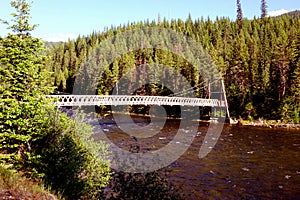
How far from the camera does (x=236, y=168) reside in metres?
17.4

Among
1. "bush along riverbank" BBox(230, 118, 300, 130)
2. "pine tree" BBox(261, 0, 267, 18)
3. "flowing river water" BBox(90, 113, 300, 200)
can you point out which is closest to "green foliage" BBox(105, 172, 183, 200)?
"flowing river water" BBox(90, 113, 300, 200)

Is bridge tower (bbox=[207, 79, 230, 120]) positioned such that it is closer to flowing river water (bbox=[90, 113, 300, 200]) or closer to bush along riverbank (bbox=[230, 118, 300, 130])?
bush along riverbank (bbox=[230, 118, 300, 130])

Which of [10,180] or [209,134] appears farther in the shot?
[209,134]

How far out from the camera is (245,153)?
21.4 meters

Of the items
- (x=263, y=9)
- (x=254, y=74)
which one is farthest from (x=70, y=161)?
(x=263, y=9)

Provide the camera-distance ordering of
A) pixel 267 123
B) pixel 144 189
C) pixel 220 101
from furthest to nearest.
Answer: pixel 220 101
pixel 267 123
pixel 144 189

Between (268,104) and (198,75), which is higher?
(198,75)

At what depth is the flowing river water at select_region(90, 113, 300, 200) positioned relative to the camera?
43.7ft

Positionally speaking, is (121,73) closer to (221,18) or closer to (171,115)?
(171,115)

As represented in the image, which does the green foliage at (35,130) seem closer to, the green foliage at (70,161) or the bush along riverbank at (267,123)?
the green foliage at (70,161)

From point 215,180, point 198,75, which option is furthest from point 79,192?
point 198,75

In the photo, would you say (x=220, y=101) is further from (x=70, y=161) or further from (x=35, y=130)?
(x=70, y=161)

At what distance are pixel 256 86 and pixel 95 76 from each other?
33.0 metres

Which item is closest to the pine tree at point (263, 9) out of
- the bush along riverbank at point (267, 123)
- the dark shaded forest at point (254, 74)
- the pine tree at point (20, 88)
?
the dark shaded forest at point (254, 74)
